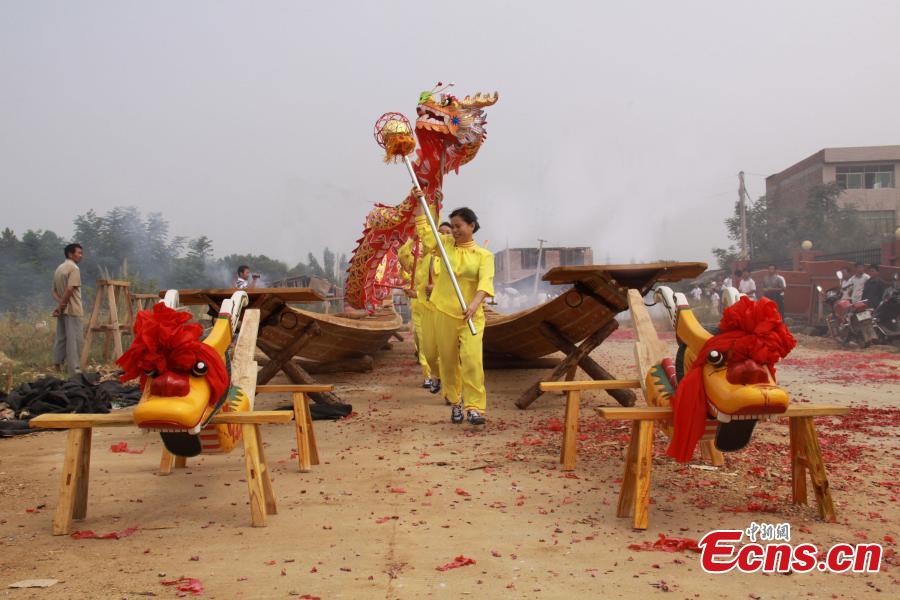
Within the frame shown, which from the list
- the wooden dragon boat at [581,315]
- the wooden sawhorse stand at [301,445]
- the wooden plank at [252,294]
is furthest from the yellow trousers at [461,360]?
the wooden sawhorse stand at [301,445]

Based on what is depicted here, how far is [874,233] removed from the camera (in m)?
22.4

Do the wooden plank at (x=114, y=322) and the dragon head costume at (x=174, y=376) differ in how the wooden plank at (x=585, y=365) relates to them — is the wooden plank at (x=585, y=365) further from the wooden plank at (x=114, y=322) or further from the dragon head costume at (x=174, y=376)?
the wooden plank at (x=114, y=322)

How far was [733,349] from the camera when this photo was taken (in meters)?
3.00

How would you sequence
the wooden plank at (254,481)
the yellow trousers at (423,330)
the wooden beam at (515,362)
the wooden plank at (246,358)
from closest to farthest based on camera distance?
the wooden plank at (254,481) → the wooden plank at (246,358) → the yellow trousers at (423,330) → the wooden beam at (515,362)

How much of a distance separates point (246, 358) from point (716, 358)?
2.50 metres

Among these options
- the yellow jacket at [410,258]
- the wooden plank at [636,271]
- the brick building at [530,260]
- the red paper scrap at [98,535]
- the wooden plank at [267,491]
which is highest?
the brick building at [530,260]

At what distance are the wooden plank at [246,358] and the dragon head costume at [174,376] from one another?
0.71m

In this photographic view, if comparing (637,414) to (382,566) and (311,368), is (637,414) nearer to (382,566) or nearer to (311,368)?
(382,566)

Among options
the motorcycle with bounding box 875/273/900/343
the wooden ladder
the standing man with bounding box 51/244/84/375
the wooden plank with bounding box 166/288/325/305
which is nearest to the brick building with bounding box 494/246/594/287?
the motorcycle with bounding box 875/273/900/343

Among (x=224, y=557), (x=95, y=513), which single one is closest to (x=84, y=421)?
(x=95, y=513)

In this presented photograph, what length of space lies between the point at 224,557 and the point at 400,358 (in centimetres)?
838

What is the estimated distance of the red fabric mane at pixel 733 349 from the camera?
117 inches

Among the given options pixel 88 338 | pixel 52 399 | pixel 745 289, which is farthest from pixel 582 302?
pixel 745 289

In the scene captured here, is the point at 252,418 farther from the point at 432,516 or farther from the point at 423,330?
the point at 423,330
